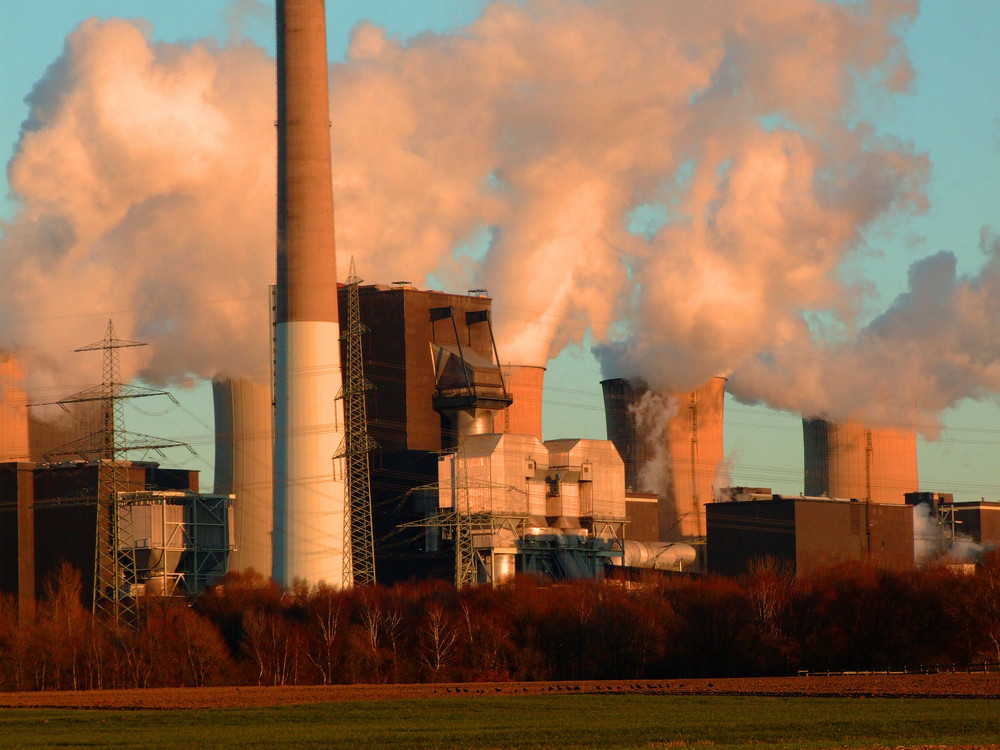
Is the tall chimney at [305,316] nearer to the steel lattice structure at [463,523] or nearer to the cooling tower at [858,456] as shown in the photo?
the steel lattice structure at [463,523]

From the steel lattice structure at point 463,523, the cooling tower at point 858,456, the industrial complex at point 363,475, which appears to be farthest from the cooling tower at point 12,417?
the cooling tower at point 858,456

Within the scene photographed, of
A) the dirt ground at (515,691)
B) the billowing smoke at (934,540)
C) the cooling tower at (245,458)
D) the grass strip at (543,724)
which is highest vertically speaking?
the cooling tower at (245,458)

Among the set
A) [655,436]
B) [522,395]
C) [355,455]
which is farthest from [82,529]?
[655,436]

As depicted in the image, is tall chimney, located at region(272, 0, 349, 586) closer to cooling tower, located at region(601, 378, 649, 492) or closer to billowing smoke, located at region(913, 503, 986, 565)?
cooling tower, located at region(601, 378, 649, 492)

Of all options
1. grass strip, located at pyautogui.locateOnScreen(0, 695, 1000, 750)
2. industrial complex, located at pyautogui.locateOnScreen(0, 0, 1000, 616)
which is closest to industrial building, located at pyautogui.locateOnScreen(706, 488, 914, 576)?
industrial complex, located at pyautogui.locateOnScreen(0, 0, 1000, 616)

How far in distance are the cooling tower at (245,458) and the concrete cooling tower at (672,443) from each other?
19.9m

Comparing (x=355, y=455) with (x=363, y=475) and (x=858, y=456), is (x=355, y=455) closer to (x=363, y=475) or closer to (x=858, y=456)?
(x=363, y=475)

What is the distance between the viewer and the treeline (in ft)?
157

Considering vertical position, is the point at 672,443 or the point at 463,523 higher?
the point at 672,443

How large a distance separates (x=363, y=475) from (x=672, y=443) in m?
18.1

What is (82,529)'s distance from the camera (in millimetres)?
56625

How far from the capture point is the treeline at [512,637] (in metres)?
47.8

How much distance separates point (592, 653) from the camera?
161 feet

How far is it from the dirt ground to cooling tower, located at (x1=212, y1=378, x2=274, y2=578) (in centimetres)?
1573
